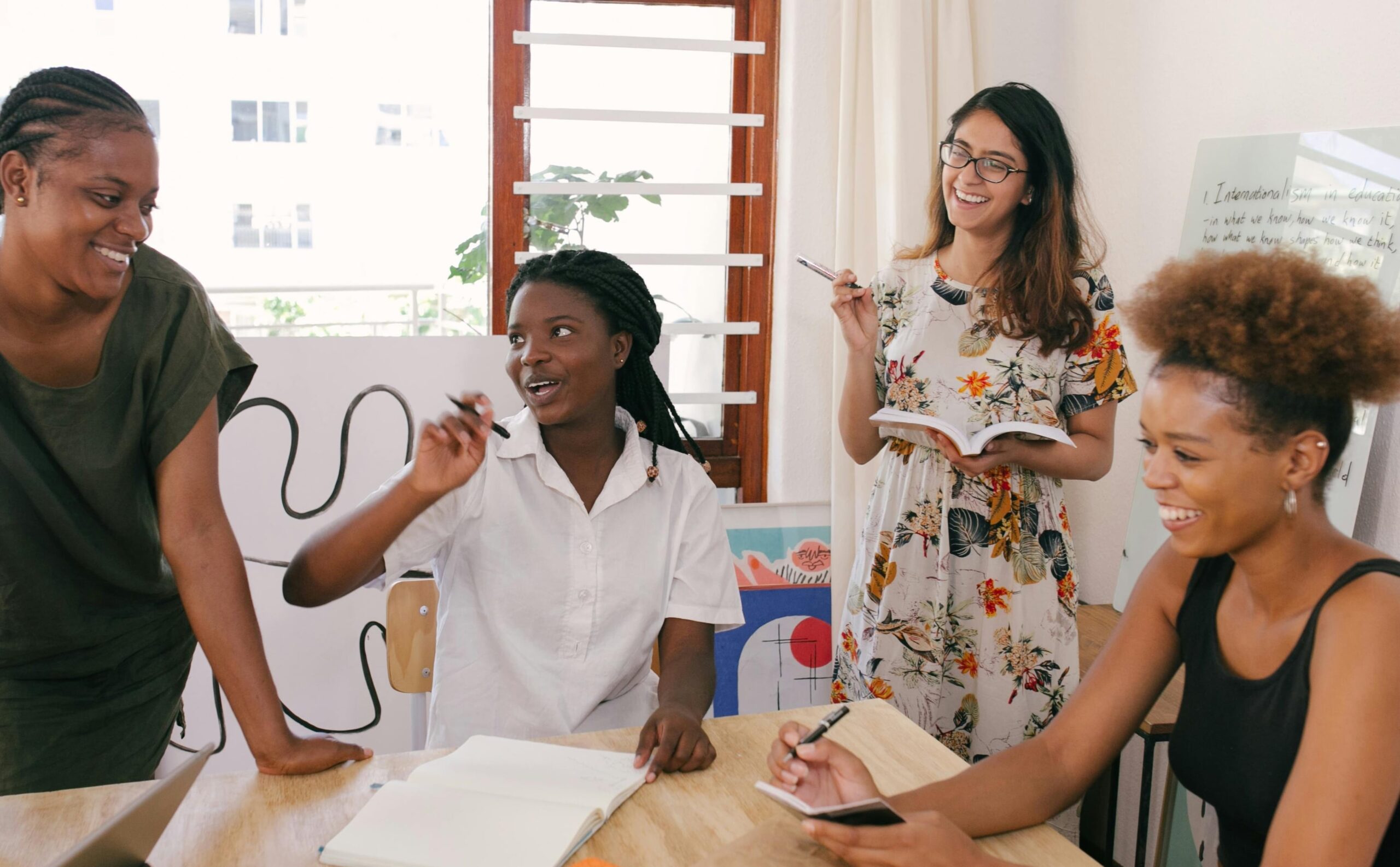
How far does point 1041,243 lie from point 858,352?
370 mm

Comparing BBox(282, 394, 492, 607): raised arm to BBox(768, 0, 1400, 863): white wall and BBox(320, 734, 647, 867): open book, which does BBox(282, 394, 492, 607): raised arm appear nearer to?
BBox(320, 734, 647, 867): open book

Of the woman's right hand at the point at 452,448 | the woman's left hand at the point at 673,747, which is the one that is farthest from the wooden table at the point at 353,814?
the woman's right hand at the point at 452,448

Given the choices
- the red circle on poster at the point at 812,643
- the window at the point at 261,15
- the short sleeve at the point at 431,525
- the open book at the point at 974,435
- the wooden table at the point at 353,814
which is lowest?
the red circle on poster at the point at 812,643

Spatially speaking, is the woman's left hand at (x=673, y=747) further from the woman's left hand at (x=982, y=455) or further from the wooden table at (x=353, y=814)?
the woman's left hand at (x=982, y=455)

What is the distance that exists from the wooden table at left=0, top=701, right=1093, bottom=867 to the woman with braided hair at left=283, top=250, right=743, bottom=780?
0.73ft

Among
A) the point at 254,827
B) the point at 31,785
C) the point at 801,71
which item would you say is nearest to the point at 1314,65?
the point at 801,71

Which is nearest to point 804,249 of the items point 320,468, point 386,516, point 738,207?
point 738,207

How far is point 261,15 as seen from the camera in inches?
159

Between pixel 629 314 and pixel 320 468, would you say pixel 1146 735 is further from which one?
pixel 320 468

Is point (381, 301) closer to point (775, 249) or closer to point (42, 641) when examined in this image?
point (775, 249)

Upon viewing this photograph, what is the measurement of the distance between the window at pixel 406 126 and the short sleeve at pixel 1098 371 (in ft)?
9.52

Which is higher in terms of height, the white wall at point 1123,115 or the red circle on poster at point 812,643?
the white wall at point 1123,115

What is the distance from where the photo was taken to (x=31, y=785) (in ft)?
4.24

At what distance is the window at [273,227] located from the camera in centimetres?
427
